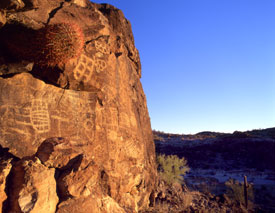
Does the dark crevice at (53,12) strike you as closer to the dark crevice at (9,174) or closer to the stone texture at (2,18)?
the stone texture at (2,18)

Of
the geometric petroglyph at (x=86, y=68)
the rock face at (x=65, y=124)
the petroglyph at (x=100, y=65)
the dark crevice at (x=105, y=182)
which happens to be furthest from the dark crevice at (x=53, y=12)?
the dark crevice at (x=105, y=182)

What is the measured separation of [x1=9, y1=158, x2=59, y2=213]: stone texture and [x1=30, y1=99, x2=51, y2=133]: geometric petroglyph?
70 centimetres

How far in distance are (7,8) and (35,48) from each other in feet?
2.01

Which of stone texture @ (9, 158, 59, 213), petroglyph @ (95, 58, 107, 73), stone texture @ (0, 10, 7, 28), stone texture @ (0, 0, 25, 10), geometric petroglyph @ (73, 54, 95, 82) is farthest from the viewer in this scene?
petroglyph @ (95, 58, 107, 73)

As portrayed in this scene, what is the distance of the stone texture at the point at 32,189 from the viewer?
2.59m

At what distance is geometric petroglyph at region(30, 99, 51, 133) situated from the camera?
3418 mm

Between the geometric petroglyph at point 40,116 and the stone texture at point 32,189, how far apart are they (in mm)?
697

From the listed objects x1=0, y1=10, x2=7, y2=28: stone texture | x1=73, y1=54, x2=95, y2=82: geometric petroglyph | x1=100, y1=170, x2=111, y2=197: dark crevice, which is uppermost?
x1=0, y1=10, x2=7, y2=28: stone texture

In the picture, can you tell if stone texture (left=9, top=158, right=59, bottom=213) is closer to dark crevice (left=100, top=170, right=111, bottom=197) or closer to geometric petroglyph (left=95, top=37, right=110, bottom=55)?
dark crevice (left=100, top=170, right=111, bottom=197)

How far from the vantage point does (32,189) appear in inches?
105

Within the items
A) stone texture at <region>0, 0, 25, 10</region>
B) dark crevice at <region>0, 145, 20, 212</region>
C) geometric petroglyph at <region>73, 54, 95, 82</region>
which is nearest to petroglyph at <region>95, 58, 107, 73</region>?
geometric petroglyph at <region>73, 54, 95, 82</region>

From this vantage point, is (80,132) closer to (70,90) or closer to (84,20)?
(70,90)

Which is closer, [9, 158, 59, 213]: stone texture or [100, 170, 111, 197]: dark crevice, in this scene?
[9, 158, 59, 213]: stone texture

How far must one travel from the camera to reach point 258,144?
23719 mm
